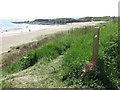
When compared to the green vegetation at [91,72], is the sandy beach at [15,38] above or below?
below

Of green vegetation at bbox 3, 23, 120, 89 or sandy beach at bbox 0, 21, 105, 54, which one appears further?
sandy beach at bbox 0, 21, 105, 54

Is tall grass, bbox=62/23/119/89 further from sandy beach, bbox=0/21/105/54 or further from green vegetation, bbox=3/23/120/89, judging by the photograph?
sandy beach, bbox=0/21/105/54

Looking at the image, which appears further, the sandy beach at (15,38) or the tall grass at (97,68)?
the sandy beach at (15,38)

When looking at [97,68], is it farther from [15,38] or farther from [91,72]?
[15,38]

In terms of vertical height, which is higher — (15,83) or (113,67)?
(113,67)

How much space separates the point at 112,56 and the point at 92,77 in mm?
1218

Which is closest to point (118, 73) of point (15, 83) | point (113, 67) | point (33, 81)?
point (113, 67)

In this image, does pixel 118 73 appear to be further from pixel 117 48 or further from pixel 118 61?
pixel 117 48

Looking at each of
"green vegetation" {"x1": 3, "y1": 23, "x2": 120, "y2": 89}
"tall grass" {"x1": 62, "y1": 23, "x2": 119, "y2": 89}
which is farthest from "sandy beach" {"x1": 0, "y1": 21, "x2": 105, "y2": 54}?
"tall grass" {"x1": 62, "y1": 23, "x2": 119, "y2": 89}

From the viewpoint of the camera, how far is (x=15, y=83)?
578 centimetres

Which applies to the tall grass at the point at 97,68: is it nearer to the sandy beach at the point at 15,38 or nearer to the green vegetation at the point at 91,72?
the green vegetation at the point at 91,72

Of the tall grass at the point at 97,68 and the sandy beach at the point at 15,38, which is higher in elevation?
the tall grass at the point at 97,68

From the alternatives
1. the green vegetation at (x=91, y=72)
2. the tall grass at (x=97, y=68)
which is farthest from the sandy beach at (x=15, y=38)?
the tall grass at (x=97, y=68)

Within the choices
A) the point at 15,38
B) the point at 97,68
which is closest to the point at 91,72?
the point at 97,68
